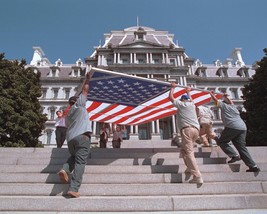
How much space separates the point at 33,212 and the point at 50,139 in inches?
1387

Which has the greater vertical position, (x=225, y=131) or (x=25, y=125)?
(x=25, y=125)

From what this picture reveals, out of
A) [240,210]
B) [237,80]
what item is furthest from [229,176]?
[237,80]

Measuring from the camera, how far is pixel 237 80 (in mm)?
40594

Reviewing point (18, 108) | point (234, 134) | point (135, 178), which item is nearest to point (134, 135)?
point (18, 108)

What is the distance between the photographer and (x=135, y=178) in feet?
14.6

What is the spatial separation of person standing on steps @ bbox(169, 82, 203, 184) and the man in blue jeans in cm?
210

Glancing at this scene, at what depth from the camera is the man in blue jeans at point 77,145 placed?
3.64m

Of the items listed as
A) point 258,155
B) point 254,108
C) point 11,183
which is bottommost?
point 11,183

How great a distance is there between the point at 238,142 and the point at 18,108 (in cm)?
1441

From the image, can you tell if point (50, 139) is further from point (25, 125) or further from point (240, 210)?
point (240, 210)

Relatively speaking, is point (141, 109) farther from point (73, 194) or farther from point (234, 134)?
point (73, 194)

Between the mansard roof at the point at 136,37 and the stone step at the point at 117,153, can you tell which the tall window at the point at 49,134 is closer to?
the mansard roof at the point at 136,37

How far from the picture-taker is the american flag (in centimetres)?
582

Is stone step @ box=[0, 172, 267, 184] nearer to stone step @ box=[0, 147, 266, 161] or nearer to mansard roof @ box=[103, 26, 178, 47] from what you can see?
stone step @ box=[0, 147, 266, 161]
